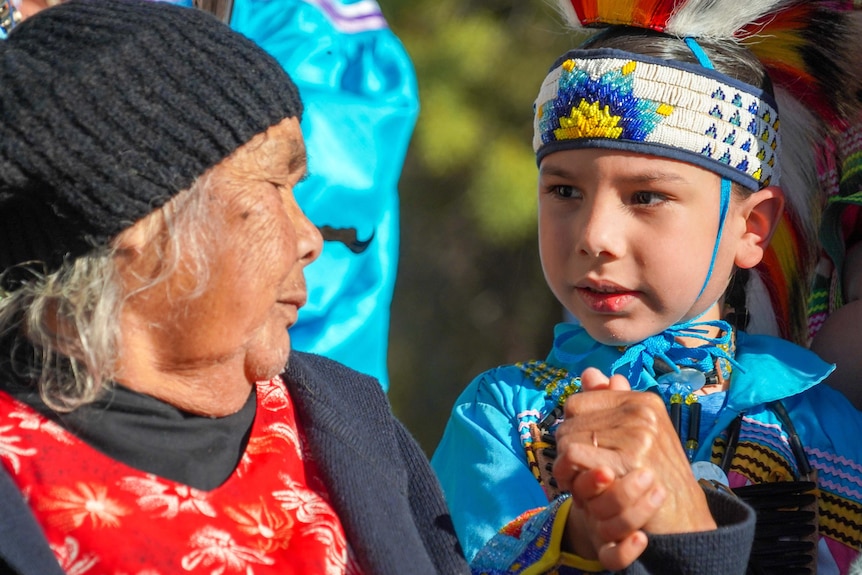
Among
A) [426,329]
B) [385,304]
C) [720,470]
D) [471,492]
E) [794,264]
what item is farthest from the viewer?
[426,329]

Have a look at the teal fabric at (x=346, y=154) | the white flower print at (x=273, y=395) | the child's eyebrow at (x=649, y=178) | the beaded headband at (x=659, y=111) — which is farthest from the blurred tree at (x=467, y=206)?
the white flower print at (x=273, y=395)

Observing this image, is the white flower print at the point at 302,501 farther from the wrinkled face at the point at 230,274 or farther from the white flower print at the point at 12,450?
the white flower print at the point at 12,450

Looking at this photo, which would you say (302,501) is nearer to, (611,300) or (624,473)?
(624,473)

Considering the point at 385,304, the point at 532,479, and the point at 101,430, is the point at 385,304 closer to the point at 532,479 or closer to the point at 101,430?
the point at 532,479

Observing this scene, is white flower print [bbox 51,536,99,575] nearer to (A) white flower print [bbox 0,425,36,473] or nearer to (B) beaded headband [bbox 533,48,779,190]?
(A) white flower print [bbox 0,425,36,473]

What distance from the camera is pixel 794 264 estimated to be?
2807 mm

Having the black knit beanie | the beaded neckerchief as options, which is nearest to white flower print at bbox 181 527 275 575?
the black knit beanie

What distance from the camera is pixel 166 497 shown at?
1.75 meters

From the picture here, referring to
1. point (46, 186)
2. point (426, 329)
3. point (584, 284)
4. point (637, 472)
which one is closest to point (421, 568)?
point (637, 472)

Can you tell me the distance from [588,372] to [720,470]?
1.66 ft

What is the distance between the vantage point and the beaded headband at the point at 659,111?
7.60 ft

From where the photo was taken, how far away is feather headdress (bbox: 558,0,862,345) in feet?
8.18

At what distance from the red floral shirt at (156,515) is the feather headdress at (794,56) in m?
1.37

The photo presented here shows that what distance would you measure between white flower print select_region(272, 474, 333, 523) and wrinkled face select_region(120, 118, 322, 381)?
218 millimetres
